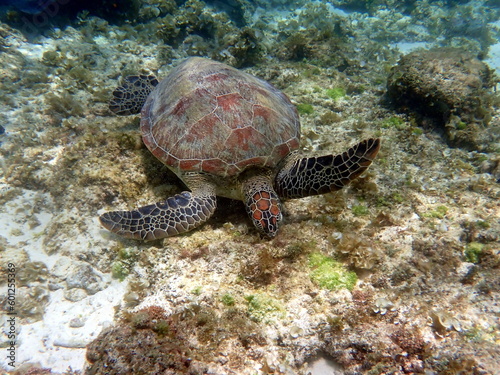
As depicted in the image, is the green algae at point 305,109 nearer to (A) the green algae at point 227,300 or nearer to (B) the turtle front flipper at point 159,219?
(B) the turtle front flipper at point 159,219

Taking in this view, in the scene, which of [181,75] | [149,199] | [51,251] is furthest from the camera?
[181,75]

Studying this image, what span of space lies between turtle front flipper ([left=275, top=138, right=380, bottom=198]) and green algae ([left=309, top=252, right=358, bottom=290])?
2.39 feet

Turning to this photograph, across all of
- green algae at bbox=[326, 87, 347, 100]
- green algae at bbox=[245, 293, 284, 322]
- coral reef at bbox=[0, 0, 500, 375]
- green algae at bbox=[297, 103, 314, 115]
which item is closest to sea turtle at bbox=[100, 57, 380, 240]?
coral reef at bbox=[0, 0, 500, 375]

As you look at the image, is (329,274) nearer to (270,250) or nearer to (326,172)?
(270,250)

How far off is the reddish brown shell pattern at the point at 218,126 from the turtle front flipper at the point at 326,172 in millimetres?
324

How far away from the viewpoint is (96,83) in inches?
221

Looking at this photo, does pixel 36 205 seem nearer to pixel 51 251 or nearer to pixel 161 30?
pixel 51 251

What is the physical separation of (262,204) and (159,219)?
1.17 metres

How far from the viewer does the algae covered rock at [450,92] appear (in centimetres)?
440

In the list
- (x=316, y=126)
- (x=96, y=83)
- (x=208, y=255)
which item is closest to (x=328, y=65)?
(x=316, y=126)

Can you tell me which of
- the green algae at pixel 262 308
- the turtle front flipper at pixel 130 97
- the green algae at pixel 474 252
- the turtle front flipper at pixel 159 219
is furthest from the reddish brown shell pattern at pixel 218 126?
the green algae at pixel 474 252

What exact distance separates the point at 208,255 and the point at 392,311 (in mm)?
1785

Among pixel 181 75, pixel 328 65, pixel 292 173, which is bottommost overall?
pixel 292 173

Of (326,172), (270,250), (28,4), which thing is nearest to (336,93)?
(326,172)
